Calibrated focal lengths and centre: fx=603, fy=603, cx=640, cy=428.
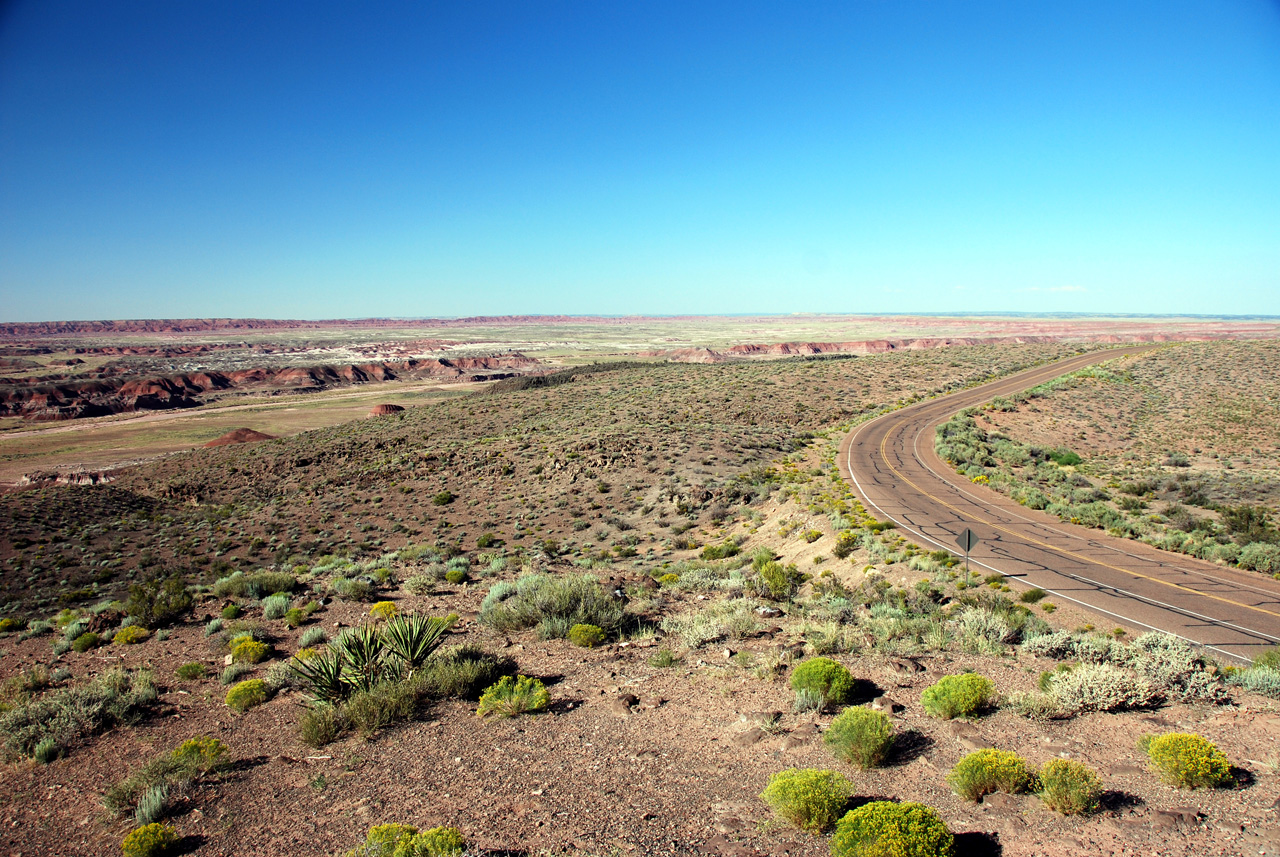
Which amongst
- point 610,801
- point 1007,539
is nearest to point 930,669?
point 610,801

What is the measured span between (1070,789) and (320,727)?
27.6 ft

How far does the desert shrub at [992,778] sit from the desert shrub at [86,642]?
15.7 meters

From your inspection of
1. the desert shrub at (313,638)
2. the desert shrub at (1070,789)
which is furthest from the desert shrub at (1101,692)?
the desert shrub at (313,638)

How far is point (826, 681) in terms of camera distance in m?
8.17

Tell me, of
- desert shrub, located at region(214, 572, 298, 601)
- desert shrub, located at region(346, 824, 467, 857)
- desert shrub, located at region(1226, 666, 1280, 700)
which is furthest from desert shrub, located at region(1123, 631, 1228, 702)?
desert shrub, located at region(214, 572, 298, 601)

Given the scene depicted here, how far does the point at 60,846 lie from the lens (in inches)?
243

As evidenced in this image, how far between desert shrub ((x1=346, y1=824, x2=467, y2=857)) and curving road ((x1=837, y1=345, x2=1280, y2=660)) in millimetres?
12391

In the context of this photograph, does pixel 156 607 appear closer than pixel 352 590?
Yes

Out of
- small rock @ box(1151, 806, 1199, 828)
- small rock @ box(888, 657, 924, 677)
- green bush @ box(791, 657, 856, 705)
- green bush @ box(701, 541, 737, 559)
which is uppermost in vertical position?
small rock @ box(1151, 806, 1199, 828)

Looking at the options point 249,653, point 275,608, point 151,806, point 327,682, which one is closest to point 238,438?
point 275,608

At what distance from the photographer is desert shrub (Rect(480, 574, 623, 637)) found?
11492mm

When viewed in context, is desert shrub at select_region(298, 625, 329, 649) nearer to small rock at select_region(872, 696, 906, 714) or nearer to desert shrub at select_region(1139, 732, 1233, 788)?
small rock at select_region(872, 696, 906, 714)

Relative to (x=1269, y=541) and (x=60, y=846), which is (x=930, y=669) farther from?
(x=1269, y=541)

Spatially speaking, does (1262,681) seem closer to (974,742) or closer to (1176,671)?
(1176,671)
